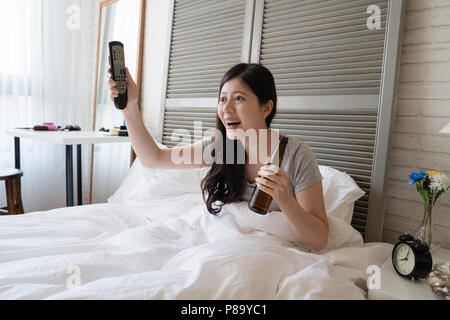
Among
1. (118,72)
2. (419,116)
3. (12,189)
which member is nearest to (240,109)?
(118,72)

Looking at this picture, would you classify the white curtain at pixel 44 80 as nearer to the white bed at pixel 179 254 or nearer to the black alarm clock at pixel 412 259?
the white bed at pixel 179 254

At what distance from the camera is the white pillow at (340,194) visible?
137 cm

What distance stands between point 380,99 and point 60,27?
2744 millimetres

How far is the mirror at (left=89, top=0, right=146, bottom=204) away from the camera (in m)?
2.75

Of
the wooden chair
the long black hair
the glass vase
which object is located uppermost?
the long black hair

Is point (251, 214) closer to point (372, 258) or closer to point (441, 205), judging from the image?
point (372, 258)

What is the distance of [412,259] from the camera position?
1.01 metres

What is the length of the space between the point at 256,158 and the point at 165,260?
21.9 inches

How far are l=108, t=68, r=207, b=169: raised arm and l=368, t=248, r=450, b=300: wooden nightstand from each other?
2.84ft

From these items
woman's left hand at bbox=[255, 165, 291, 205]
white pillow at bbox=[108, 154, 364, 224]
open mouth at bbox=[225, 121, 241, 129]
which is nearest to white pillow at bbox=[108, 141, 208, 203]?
white pillow at bbox=[108, 154, 364, 224]

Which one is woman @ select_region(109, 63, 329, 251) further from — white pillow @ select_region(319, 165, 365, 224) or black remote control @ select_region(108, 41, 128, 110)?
white pillow @ select_region(319, 165, 365, 224)

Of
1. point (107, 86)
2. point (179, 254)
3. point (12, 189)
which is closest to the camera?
point (179, 254)

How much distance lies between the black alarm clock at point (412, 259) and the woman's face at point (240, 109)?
0.65 m

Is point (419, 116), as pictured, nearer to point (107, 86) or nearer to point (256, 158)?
point (256, 158)
